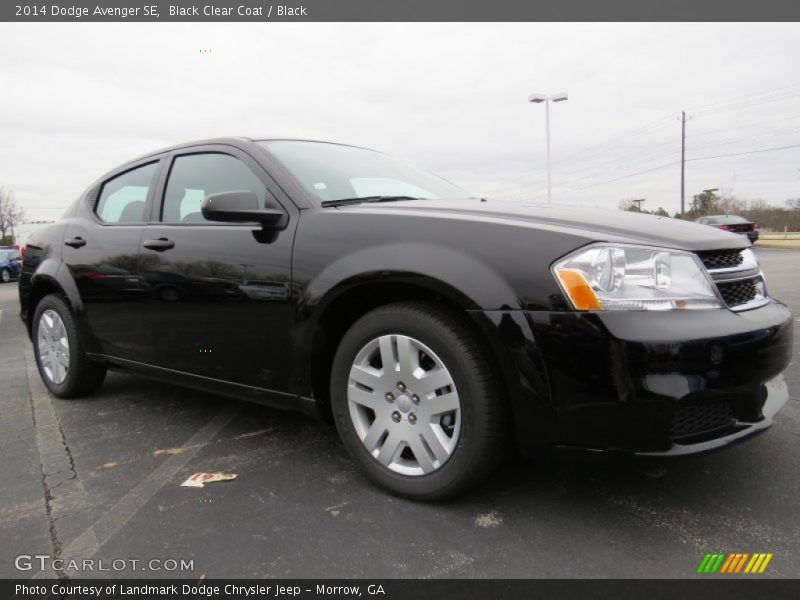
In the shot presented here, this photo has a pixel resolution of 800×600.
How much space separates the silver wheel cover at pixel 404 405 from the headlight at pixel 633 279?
0.56 m

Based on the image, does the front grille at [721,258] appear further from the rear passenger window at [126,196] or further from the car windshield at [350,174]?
the rear passenger window at [126,196]

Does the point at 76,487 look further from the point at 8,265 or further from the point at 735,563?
the point at 8,265

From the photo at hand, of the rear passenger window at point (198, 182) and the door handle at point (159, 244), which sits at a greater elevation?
the rear passenger window at point (198, 182)

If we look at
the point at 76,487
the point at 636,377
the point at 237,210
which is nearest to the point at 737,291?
the point at 636,377

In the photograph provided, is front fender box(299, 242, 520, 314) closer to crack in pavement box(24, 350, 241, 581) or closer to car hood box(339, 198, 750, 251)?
car hood box(339, 198, 750, 251)

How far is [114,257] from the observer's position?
3.37 metres

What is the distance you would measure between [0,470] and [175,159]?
184 cm

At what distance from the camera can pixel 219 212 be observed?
2529 mm

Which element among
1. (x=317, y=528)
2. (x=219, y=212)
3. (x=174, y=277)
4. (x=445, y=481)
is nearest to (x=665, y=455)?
(x=445, y=481)

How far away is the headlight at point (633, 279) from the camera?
74.6 inches

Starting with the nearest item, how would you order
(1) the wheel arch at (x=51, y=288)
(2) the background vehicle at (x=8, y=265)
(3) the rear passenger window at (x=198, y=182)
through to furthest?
(3) the rear passenger window at (x=198, y=182), (1) the wheel arch at (x=51, y=288), (2) the background vehicle at (x=8, y=265)
